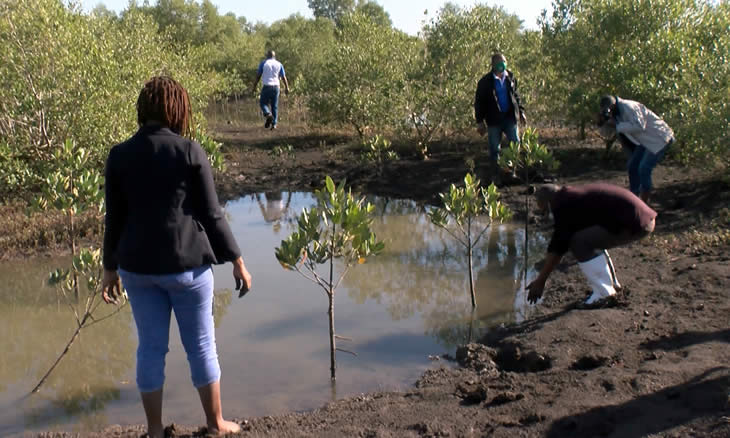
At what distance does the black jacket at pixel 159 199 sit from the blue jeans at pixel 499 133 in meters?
7.95

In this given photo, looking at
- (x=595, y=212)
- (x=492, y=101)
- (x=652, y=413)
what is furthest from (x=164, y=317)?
(x=492, y=101)

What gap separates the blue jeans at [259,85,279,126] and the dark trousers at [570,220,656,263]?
40.9ft

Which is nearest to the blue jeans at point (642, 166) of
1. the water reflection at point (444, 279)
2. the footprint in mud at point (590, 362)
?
the water reflection at point (444, 279)

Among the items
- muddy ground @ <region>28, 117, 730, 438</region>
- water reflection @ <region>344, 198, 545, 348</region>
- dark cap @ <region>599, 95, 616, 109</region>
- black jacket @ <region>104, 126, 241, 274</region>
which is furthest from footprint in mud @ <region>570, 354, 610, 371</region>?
dark cap @ <region>599, 95, 616, 109</region>

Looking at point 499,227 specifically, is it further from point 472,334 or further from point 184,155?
point 184,155

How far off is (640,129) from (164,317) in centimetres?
643

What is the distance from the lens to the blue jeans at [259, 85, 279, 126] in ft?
57.0

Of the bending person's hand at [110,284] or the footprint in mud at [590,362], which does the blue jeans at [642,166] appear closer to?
the footprint in mud at [590,362]

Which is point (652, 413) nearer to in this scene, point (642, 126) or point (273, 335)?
point (273, 335)

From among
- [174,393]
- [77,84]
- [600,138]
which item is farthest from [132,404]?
[600,138]

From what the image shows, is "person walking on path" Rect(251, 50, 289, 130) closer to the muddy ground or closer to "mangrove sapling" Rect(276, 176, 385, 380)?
the muddy ground

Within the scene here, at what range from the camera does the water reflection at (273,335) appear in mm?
5348

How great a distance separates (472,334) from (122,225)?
3.73 meters

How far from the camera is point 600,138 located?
13898 mm
